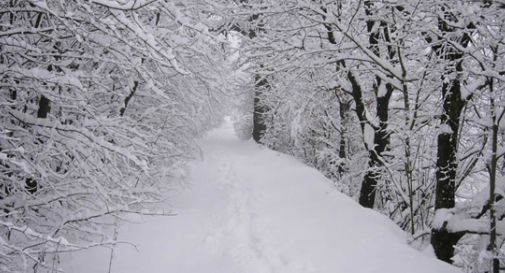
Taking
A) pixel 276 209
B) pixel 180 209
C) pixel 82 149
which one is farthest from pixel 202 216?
pixel 82 149

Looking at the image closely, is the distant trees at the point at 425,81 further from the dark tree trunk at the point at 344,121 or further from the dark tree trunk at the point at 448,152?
the dark tree trunk at the point at 344,121

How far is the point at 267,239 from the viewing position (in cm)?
609

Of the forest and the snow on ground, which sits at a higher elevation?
the forest

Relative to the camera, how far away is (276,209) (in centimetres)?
772

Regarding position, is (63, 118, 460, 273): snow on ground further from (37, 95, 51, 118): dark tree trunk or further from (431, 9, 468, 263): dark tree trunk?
(37, 95, 51, 118): dark tree trunk

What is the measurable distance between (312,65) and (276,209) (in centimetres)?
300

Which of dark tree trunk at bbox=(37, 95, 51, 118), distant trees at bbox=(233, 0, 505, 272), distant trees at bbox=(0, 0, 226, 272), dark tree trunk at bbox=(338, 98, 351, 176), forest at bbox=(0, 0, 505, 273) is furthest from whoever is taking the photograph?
dark tree trunk at bbox=(338, 98, 351, 176)

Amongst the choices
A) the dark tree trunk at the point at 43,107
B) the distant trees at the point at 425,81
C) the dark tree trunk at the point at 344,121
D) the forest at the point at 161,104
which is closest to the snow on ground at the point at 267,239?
the forest at the point at 161,104

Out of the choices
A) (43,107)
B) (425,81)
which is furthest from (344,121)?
(43,107)

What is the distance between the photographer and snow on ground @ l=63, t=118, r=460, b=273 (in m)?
4.92

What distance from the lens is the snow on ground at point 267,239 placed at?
4.92 metres

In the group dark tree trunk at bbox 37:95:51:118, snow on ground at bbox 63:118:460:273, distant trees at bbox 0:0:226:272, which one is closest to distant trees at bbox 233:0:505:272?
snow on ground at bbox 63:118:460:273

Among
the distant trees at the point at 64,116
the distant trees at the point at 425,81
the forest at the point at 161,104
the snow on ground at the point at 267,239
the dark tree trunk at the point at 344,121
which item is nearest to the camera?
the distant trees at the point at 64,116

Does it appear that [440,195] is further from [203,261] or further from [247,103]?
[247,103]
